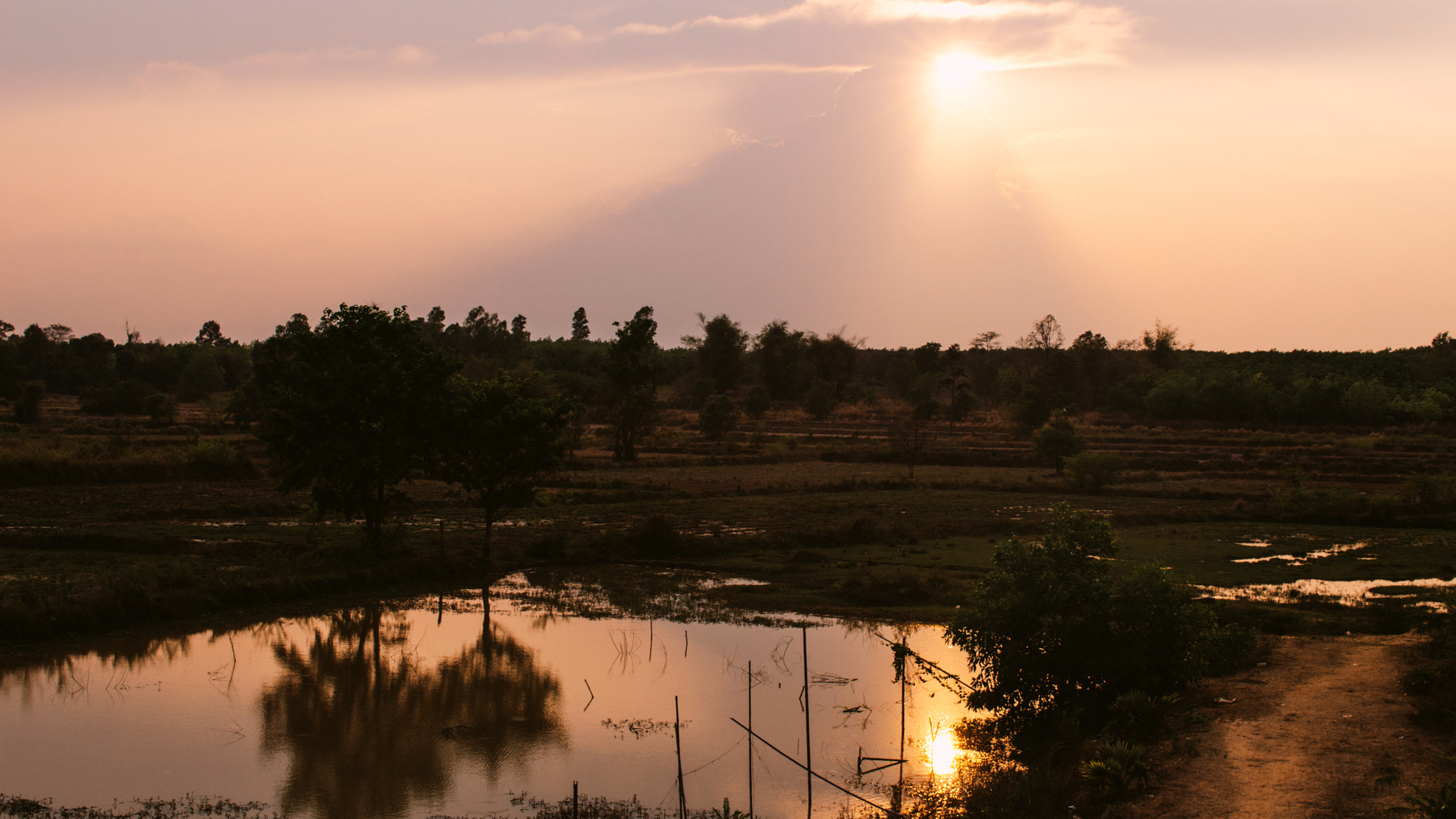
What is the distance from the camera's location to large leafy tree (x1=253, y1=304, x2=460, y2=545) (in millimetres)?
26703

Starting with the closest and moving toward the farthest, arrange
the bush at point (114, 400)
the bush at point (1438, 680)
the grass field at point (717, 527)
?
1. the bush at point (1438, 680)
2. the grass field at point (717, 527)
3. the bush at point (114, 400)

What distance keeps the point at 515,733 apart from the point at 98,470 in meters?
37.4

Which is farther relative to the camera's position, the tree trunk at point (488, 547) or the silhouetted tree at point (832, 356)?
the silhouetted tree at point (832, 356)

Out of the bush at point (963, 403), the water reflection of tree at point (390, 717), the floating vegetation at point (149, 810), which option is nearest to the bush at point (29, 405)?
the water reflection of tree at point (390, 717)

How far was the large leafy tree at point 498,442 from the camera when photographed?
1145 inches

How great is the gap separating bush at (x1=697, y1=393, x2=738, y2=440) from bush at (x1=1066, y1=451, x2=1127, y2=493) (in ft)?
103

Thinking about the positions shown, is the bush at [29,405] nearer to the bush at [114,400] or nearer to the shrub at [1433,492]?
the bush at [114,400]

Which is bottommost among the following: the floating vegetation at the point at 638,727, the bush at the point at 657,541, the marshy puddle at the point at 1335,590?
the floating vegetation at the point at 638,727

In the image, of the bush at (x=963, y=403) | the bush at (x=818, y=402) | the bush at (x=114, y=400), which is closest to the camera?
the bush at (x=114, y=400)

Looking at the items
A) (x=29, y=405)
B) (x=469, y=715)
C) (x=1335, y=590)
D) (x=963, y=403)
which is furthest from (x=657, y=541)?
(x=963, y=403)

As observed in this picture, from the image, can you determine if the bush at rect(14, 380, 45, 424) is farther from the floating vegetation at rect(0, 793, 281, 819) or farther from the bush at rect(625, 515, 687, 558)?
the floating vegetation at rect(0, 793, 281, 819)

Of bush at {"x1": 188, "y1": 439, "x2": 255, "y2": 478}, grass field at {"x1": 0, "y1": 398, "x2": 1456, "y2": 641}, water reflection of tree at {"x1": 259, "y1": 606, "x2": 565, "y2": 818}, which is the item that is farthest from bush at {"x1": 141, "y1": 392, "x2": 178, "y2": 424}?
water reflection of tree at {"x1": 259, "y1": 606, "x2": 565, "y2": 818}

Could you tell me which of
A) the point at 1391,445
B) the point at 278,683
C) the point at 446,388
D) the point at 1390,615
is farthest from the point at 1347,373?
the point at 278,683

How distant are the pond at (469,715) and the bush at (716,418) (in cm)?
5407
